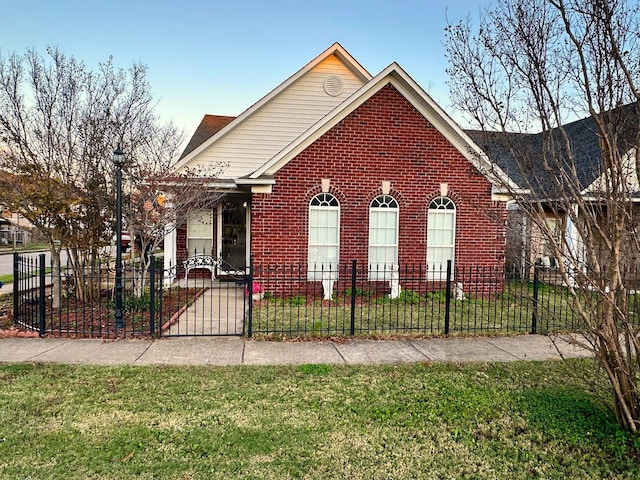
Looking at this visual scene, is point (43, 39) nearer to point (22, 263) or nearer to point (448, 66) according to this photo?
point (22, 263)

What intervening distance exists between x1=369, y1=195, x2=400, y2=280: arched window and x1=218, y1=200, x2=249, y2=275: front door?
4.83 m

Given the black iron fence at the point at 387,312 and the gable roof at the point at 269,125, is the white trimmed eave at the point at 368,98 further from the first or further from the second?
the black iron fence at the point at 387,312

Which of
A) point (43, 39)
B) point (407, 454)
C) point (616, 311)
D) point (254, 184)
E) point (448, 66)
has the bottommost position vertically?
point (407, 454)

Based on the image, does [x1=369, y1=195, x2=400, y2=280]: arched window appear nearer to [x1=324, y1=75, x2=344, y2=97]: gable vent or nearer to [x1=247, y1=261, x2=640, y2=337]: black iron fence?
[x1=247, y1=261, x2=640, y2=337]: black iron fence

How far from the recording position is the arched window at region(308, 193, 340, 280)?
1092cm

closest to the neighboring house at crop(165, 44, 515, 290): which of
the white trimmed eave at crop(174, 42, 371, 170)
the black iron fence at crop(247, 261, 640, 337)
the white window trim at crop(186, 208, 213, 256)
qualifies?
the black iron fence at crop(247, 261, 640, 337)

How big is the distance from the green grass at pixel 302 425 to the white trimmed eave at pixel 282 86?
9071mm

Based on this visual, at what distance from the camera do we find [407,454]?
3467 mm

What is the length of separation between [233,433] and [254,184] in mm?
7428

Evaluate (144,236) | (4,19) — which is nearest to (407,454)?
(144,236)

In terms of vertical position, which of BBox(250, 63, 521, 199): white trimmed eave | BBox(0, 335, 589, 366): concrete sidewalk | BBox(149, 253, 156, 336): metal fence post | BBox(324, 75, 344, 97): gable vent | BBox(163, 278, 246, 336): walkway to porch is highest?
BBox(324, 75, 344, 97): gable vent

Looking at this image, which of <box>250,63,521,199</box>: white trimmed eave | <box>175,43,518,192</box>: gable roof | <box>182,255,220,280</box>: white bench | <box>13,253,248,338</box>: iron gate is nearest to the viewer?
<box>13,253,248,338</box>: iron gate

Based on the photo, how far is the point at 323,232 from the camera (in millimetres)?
11008

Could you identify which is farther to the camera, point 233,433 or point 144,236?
point 144,236
